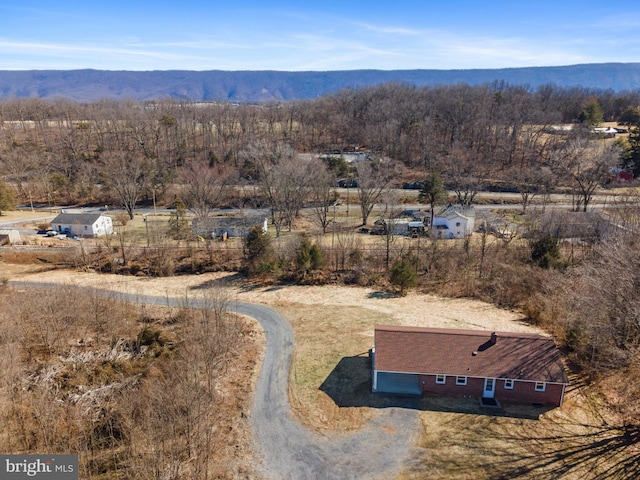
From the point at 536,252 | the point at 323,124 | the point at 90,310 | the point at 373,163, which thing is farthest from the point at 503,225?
the point at 323,124

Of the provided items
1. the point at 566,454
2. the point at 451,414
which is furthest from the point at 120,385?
the point at 566,454

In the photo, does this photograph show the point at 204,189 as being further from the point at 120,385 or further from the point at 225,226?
the point at 120,385

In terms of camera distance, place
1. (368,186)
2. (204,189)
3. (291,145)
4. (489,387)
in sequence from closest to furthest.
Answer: (489,387) < (368,186) < (204,189) < (291,145)

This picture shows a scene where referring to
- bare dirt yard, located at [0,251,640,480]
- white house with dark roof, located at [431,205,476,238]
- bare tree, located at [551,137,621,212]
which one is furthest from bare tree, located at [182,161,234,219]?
bare tree, located at [551,137,621,212]

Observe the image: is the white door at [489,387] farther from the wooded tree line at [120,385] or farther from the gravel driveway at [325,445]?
the wooded tree line at [120,385]

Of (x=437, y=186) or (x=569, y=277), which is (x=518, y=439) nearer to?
(x=569, y=277)

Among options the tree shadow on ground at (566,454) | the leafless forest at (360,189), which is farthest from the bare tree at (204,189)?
the tree shadow on ground at (566,454)

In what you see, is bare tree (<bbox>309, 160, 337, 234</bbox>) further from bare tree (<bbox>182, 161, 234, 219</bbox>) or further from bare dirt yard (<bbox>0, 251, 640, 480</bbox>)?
bare dirt yard (<bbox>0, 251, 640, 480</bbox>)
